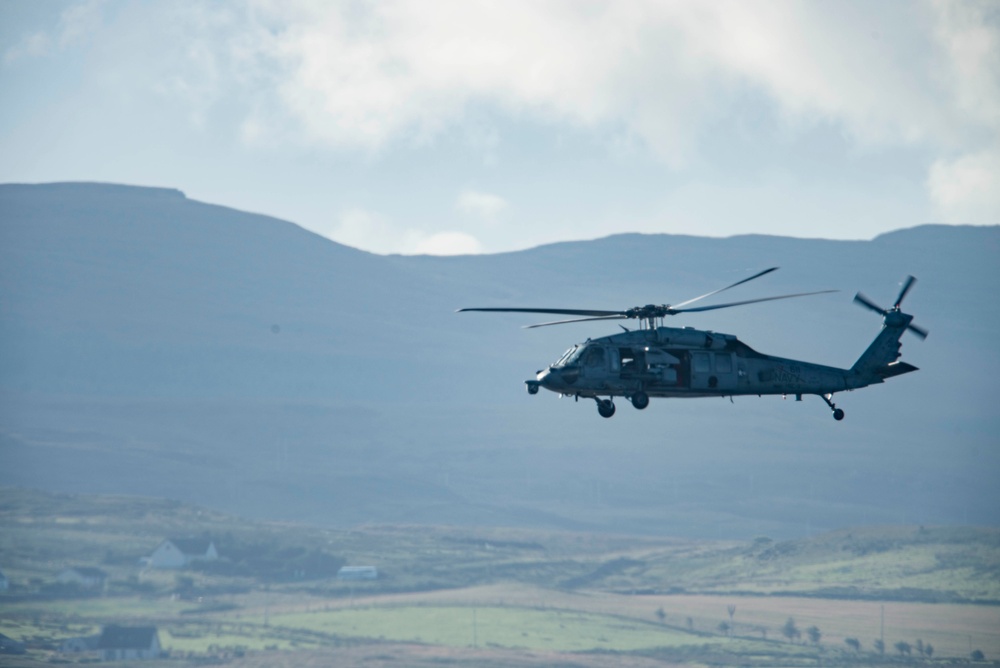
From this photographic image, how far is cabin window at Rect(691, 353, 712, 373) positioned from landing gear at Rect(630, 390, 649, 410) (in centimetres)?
299

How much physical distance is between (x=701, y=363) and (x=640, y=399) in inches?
174

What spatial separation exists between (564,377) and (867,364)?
18195mm

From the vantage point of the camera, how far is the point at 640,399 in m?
60.3

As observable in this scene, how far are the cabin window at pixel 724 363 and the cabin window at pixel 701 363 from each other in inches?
17.1

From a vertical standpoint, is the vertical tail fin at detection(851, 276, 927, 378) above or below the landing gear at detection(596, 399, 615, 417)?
above

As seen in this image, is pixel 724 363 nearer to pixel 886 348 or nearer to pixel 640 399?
pixel 640 399

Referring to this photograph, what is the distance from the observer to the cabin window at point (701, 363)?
63000 millimetres

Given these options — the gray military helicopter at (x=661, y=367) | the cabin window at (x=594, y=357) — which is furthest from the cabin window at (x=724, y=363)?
the cabin window at (x=594, y=357)

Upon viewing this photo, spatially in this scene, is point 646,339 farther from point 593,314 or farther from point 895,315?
point 895,315

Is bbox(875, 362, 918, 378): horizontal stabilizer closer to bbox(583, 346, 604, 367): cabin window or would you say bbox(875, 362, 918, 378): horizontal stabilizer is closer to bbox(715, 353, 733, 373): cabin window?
bbox(715, 353, 733, 373): cabin window

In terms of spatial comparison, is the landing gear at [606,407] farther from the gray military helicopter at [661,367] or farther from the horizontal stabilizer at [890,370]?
the horizontal stabilizer at [890,370]

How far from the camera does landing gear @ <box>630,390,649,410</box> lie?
59.9 metres

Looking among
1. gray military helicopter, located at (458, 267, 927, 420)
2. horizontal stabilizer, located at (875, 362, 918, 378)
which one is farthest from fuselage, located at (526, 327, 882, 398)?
horizontal stabilizer, located at (875, 362, 918, 378)

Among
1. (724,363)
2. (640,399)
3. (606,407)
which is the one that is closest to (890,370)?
(724,363)
